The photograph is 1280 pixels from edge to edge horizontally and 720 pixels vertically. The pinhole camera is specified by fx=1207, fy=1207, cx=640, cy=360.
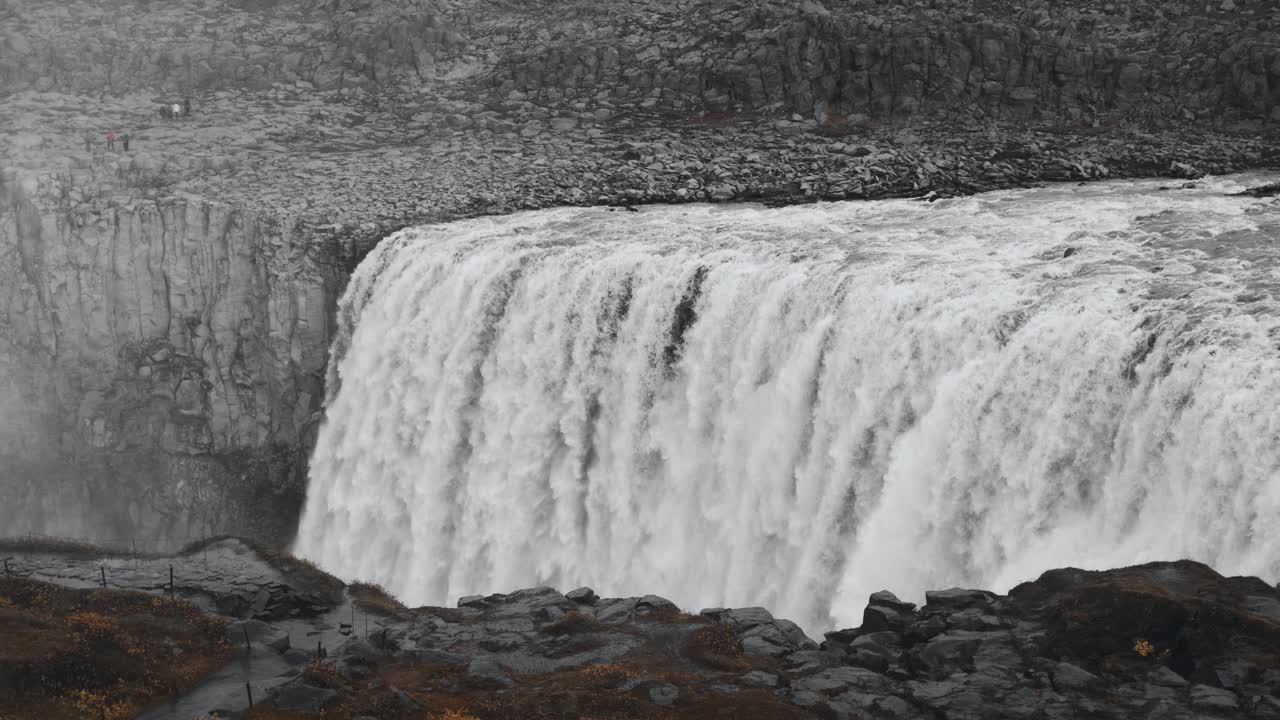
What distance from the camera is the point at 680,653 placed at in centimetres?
2905

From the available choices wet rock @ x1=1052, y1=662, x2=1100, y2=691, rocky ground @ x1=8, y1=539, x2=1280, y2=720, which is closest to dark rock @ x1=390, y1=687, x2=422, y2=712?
rocky ground @ x1=8, y1=539, x2=1280, y2=720

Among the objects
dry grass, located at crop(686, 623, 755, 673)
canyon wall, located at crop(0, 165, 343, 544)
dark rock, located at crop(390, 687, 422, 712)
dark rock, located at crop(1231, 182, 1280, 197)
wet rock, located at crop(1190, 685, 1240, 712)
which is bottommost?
canyon wall, located at crop(0, 165, 343, 544)

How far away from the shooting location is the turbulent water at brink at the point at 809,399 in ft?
92.2

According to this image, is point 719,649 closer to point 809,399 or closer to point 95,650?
point 809,399

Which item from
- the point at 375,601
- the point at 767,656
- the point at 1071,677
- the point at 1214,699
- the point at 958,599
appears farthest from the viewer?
the point at 375,601

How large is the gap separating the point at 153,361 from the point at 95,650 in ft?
94.8

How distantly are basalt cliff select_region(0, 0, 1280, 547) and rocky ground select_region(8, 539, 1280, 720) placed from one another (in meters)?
21.2

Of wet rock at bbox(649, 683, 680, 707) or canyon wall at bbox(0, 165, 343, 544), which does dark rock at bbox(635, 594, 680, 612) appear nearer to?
wet rock at bbox(649, 683, 680, 707)

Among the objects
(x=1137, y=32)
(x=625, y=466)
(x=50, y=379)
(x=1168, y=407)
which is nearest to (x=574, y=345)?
(x=625, y=466)

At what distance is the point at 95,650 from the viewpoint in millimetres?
28344

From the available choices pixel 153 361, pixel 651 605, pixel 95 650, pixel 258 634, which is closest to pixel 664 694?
pixel 651 605

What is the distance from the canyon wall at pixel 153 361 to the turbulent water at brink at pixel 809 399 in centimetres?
346

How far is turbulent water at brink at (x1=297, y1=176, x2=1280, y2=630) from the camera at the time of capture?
92.2ft

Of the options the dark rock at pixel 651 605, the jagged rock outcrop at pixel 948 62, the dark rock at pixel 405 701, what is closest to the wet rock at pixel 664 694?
the dark rock at pixel 405 701
